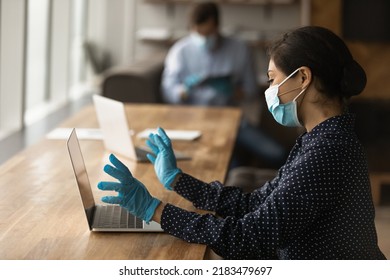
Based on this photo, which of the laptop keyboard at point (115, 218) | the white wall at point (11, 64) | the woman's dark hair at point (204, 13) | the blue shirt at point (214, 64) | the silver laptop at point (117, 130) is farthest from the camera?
the white wall at point (11, 64)

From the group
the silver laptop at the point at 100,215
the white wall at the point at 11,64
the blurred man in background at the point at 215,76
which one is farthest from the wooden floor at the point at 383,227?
the white wall at the point at 11,64

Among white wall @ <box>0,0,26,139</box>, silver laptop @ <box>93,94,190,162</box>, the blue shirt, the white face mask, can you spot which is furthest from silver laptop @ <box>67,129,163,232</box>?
white wall @ <box>0,0,26,139</box>

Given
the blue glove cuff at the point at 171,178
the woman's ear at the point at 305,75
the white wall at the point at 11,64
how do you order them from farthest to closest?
the white wall at the point at 11,64 < the blue glove cuff at the point at 171,178 < the woman's ear at the point at 305,75

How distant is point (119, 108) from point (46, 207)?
72 cm

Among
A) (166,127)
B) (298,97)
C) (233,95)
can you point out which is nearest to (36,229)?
(298,97)

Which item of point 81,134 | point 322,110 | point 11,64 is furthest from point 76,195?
point 11,64

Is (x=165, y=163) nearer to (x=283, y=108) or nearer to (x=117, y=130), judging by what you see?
(x=283, y=108)

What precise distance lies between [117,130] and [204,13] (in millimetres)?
2352

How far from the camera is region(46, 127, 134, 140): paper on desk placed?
3.69 metres

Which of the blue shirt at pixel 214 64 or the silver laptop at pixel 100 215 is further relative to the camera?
the blue shirt at pixel 214 64

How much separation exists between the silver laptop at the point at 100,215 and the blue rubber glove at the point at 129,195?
0.30 ft

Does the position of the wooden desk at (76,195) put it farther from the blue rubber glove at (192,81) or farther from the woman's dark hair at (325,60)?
the blue rubber glove at (192,81)

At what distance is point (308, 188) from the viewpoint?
2.06m

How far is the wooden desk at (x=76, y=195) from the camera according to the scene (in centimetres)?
212
